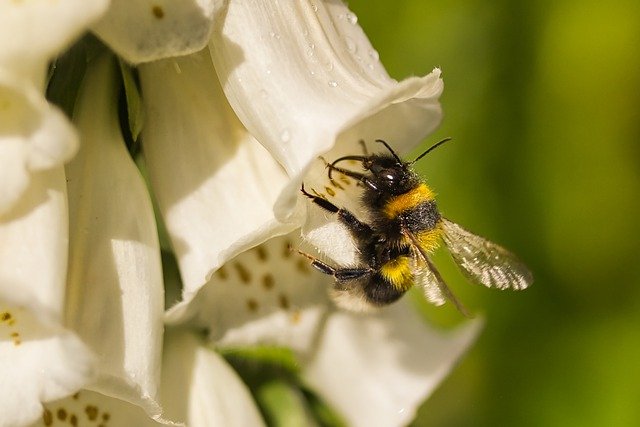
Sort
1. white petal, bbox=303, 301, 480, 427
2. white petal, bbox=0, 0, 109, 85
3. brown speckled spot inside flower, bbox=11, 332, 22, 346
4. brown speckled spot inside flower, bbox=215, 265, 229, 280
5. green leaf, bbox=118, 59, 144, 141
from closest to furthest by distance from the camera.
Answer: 1. white petal, bbox=0, 0, 109, 85
2. brown speckled spot inside flower, bbox=11, 332, 22, 346
3. green leaf, bbox=118, 59, 144, 141
4. brown speckled spot inside flower, bbox=215, 265, 229, 280
5. white petal, bbox=303, 301, 480, 427

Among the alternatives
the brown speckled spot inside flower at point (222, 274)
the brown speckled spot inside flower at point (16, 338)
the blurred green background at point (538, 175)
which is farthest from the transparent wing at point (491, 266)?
the blurred green background at point (538, 175)

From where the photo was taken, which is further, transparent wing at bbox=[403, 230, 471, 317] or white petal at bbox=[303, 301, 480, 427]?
white petal at bbox=[303, 301, 480, 427]

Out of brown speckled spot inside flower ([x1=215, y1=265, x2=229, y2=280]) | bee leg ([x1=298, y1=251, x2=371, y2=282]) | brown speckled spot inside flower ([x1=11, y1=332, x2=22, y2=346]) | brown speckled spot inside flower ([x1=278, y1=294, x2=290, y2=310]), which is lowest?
brown speckled spot inside flower ([x1=278, y1=294, x2=290, y2=310])

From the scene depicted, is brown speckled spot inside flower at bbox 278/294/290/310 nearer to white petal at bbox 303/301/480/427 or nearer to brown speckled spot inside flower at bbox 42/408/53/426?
white petal at bbox 303/301/480/427

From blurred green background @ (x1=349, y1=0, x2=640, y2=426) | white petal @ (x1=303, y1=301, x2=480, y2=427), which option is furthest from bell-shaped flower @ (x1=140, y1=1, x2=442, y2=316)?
blurred green background @ (x1=349, y1=0, x2=640, y2=426)

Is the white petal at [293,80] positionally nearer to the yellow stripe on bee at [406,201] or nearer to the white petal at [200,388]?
the yellow stripe on bee at [406,201]

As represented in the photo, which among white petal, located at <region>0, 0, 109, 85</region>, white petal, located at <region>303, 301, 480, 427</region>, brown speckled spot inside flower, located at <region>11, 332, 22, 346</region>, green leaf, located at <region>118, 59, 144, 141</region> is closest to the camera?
white petal, located at <region>0, 0, 109, 85</region>
